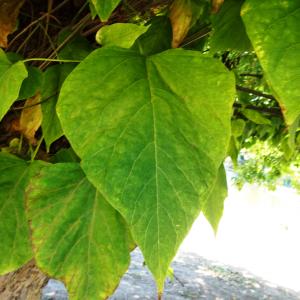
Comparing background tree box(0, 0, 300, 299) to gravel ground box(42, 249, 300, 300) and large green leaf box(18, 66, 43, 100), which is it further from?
gravel ground box(42, 249, 300, 300)

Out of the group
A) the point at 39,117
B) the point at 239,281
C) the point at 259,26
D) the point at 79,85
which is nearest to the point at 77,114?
the point at 79,85

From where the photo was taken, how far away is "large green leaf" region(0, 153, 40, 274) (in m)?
0.43

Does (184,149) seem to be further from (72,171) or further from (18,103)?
(18,103)

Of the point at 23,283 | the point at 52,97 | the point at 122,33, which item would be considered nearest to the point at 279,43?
the point at 122,33

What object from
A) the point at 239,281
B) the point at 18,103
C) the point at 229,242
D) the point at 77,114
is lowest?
the point at 229,242

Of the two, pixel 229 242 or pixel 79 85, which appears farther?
pixel 229 242

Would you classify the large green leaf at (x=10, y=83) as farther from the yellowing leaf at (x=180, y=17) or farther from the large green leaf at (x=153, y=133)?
the yellowing leaf at (x=180, y=17)

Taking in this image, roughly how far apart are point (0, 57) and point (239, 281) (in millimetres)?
4720

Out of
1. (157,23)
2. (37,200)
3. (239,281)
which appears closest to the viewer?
(37,200)

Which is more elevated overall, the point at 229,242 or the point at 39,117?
the point at 39,117

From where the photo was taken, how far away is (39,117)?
572mm

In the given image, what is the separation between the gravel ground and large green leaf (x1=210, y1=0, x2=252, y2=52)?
317cm

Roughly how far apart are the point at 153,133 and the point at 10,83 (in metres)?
0.15

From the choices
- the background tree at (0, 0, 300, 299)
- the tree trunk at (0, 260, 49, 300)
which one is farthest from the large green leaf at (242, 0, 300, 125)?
the tree trunk at (0, 260, 49, 300)
